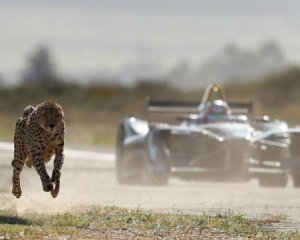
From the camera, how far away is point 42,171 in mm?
17203

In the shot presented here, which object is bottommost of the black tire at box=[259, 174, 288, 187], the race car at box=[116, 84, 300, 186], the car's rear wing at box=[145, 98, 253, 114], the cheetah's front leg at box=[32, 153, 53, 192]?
the cheetah's front leg at box=[32, 153, 53, 192]

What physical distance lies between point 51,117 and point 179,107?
14.2 m

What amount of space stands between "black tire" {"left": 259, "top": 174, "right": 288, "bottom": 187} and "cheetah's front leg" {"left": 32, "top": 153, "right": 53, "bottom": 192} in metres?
10.1

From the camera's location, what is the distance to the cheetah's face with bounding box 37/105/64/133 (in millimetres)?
17250

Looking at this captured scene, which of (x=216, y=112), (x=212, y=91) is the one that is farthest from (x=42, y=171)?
(x=212, y=91)

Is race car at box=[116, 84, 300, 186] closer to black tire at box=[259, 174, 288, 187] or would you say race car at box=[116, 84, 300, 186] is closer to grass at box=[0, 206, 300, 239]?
black tire at box=[259, 174, 288, 187]

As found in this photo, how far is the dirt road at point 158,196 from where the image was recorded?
19.2 meters

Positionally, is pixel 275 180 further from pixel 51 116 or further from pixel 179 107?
pixel 51 116

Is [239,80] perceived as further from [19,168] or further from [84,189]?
A: [19,168]

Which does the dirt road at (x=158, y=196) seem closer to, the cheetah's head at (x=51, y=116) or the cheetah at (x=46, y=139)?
the cheetah at (x=46, y=139)

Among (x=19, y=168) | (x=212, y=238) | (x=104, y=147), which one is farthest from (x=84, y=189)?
(x=104, y=147)

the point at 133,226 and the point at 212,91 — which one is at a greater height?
the point at 212,91

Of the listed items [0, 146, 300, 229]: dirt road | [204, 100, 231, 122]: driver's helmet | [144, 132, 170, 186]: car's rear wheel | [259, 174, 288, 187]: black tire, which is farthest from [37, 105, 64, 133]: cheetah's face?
[204, 100, 231, 122]: driver's helmet

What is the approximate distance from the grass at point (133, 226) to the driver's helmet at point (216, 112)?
11.2 meters
